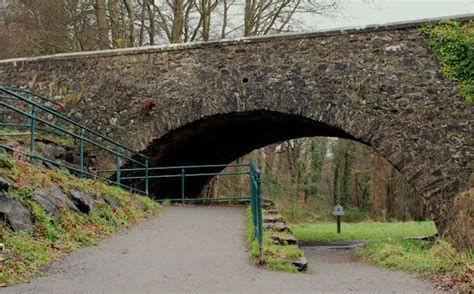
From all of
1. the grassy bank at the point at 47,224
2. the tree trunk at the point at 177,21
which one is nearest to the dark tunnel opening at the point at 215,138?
the grassy bank at the point at 47,224

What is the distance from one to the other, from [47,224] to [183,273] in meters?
1.89

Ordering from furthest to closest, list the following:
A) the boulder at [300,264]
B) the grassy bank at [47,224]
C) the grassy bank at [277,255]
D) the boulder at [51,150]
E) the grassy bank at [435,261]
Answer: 1. the boulder at [51,150]
2. the boulder at [300,264]
3. the grassy bank at [277,255]
4. the grassy bank at [435,261]
5. the grassy bank at [47,224]

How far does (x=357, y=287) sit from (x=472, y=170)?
17.9ft

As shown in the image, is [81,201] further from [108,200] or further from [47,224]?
[47,224]

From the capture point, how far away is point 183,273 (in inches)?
216

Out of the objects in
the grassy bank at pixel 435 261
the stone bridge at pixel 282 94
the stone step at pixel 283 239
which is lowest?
the grassy bank at pixel 435 261

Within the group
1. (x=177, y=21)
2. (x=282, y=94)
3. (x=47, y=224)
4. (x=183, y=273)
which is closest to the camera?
(x=183, y=273)

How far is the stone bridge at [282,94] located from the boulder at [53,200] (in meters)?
4.86

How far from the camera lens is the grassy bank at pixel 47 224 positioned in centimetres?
522

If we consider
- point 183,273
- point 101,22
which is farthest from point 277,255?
point 101,22

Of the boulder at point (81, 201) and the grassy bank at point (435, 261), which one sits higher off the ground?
the boulder at point (81, 201)

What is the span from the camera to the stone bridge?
33.8 ft

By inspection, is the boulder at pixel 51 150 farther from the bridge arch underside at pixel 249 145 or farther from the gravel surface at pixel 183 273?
the gravel surface at pixel 183 273

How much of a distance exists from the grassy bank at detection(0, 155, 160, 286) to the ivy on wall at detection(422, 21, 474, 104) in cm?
606
